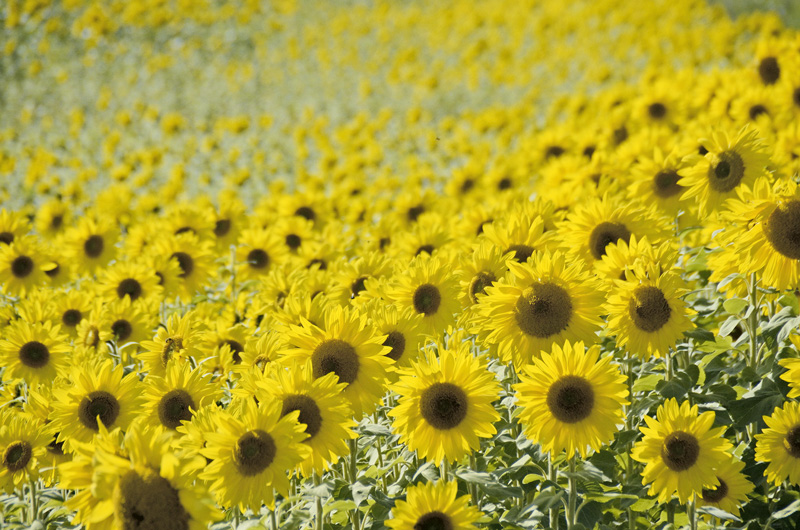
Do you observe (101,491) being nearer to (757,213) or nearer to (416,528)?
(416,528)

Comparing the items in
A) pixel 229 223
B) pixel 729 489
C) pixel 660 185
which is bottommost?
pixel 729 489

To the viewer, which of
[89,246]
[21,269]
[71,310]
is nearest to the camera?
[71,310]

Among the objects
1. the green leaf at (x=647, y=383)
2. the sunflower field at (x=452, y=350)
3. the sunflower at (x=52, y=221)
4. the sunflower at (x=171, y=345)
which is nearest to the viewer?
the sunflower field at (x=452, y=350)

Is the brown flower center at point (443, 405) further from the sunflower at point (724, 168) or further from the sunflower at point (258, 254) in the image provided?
the sunflower at point (258, 254)

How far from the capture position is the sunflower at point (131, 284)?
5.25m

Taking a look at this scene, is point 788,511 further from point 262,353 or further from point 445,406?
point 262,353

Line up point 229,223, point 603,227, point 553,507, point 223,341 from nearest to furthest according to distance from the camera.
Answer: point 553,507
point 603,227
point 223,341
point 229,223

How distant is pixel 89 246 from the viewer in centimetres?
615

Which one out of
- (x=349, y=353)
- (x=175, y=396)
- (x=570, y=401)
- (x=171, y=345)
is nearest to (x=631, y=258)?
(x=570, y=401)

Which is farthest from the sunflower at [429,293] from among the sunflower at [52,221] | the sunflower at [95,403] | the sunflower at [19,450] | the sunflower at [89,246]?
the sunflower at [52,221]

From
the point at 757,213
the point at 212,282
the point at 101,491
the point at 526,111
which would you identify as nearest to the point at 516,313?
the point at 757,213

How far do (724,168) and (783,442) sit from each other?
1587 mm

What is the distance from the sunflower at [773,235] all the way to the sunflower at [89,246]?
16.3 ft

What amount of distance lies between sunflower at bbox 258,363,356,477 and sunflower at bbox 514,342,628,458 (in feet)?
2.41
